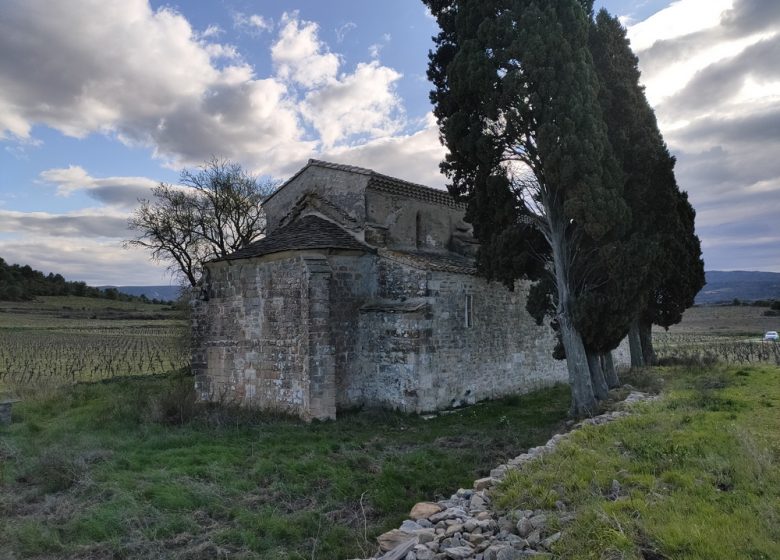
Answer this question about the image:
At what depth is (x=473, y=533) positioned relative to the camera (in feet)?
15.3

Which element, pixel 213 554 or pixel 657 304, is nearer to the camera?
pixel 213 554

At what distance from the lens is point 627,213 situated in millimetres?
10609

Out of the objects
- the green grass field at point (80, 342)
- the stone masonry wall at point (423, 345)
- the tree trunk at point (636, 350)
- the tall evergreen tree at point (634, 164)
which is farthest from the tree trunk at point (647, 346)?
the green grass field at point (80, 342)

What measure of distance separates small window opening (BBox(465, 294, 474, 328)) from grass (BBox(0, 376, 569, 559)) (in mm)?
2511

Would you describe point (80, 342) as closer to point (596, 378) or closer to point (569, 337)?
point (569, 337)

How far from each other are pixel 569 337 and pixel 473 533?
7536 mm

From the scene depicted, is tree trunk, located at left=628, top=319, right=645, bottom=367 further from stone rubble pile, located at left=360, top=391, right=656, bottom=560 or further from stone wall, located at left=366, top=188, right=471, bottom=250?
stone rubble pile, located at left=360, top=391, right=656, bottom=560

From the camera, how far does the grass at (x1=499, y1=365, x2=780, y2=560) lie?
396 cm

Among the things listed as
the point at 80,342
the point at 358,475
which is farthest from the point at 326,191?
the point at 80,342

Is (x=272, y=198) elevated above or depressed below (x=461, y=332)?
above

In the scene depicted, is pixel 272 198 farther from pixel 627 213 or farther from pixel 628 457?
pixel 628 457

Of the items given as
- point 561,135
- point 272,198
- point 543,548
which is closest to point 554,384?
point 561,135

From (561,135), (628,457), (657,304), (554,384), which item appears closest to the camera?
(628,457)

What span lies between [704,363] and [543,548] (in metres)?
15.6
